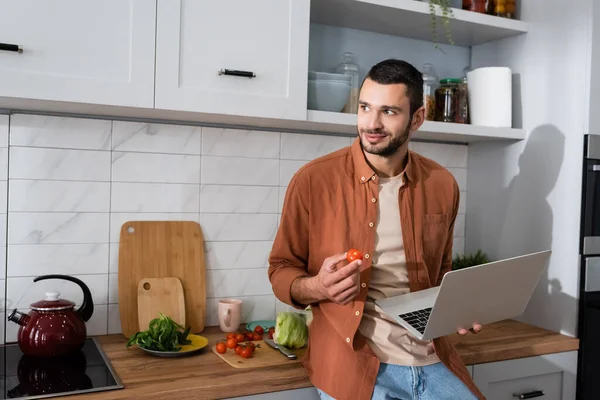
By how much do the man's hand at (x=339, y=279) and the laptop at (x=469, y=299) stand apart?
0.55ft

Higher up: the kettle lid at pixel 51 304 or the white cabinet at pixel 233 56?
the white cabinet at pixel 233 56

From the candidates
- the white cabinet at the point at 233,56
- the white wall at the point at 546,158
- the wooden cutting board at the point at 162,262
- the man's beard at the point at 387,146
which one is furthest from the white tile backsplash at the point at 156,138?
the white wall at the point at 546,158

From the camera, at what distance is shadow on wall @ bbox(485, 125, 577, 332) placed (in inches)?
90.5

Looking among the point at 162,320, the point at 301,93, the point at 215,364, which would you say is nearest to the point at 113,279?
the point at 162,320

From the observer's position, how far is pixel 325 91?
208 centimetres

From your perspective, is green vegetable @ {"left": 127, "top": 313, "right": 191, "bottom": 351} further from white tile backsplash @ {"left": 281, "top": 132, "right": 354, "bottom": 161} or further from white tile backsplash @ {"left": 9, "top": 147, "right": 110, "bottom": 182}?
white tile backsplash @ {"left": 281, "top": 132, "right": 354, "bottom": 161}

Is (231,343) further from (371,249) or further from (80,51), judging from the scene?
(80,51)

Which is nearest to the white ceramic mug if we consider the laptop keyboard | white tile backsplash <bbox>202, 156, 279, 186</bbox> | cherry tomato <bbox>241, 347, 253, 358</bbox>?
cherry tomato <bbox>241, 347, 253, 358</bbox>

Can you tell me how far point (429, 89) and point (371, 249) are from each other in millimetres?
964

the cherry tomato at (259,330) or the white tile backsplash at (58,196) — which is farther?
the cherry tomato at (259,330)

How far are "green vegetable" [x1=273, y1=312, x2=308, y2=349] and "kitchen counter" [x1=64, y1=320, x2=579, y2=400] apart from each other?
6.1 inches

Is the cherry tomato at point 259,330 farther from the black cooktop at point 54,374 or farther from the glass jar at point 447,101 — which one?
the glass jar at point 447,101

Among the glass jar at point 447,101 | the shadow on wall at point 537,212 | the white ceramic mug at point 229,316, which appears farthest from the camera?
the glass jar at point 447,101

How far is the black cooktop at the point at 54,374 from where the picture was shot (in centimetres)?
153
